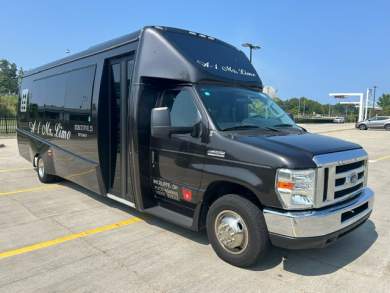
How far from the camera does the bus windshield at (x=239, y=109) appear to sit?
15.5ft

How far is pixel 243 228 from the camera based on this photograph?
4223 mm

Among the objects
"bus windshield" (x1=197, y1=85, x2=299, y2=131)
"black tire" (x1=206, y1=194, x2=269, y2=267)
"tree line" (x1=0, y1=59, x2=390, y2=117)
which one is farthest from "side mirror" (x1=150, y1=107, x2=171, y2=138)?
"tree line" (x1=0, y1=59, x2=390, y2=117)

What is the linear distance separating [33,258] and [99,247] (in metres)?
0.80

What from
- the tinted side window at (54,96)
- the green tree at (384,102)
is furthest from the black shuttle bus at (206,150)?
the green tree at (384,102)

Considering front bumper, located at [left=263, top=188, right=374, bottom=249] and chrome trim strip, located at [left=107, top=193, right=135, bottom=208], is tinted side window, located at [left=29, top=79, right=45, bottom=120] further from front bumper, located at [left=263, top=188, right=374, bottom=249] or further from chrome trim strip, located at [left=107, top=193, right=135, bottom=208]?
front bumper, located at [left=263, top=188, right=374, bottom=249]

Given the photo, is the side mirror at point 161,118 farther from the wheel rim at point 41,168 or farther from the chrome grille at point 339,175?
the wheel rim at point 41,168

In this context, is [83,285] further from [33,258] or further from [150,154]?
[150,154]

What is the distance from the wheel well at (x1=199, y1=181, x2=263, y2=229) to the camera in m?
4.37

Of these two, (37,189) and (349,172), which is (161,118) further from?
(37,189)

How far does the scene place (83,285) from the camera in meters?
3.87

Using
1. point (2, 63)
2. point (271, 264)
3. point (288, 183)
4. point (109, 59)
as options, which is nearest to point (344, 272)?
point (271, 264)

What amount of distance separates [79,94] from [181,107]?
281 cm

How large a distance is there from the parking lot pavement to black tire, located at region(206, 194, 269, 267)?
0.13 m

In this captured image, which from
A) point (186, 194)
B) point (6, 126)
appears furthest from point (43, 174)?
point (6, 126)
